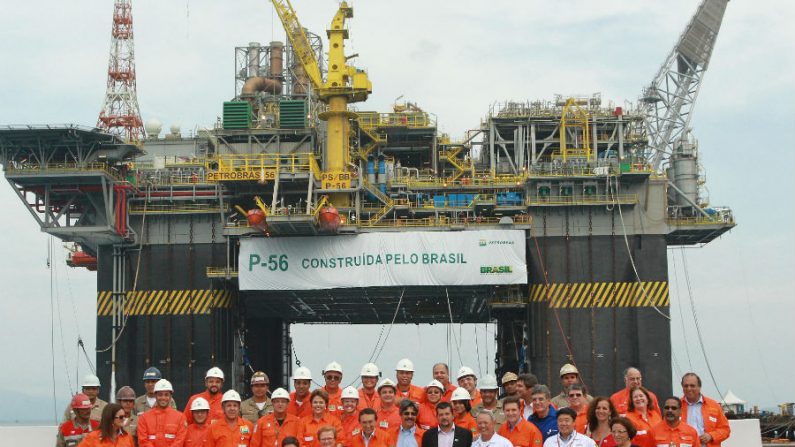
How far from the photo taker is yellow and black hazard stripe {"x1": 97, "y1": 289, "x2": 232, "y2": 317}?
53.0 meters

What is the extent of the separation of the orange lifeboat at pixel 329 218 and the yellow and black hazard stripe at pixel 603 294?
9.79 meters

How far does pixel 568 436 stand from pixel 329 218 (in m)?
34.4

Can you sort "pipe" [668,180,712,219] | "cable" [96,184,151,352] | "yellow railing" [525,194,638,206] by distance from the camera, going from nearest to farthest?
1. "yellow railing" [525,194,638,206]
2. "cable" [96,184,151,352]
3. "pipe" [668,180,712,219]

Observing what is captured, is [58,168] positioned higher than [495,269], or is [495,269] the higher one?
[58,168]

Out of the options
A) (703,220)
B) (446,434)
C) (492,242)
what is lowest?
(446,434)

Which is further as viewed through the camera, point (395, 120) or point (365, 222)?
point (395, 120)

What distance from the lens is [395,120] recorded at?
188ft

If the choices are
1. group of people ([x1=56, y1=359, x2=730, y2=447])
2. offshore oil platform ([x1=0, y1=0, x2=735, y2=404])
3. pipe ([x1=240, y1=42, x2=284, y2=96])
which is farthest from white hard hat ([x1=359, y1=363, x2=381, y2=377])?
pipe ([x1=240, y1=42, x2=284, y2=96])

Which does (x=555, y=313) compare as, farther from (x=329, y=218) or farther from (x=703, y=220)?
(x=329, y=218)

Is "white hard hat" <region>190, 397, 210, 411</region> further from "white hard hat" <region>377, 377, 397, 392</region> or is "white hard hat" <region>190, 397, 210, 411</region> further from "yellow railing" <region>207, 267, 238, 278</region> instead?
"yellow railing" <region>207, 267, 238, 278</region>

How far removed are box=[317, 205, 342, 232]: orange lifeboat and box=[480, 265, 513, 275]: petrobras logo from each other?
267 inches

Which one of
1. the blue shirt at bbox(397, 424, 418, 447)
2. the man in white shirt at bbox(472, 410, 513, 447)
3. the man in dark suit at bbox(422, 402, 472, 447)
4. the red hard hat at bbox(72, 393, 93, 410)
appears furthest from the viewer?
the red hard hat at bbox(72, 393, 93, 410)

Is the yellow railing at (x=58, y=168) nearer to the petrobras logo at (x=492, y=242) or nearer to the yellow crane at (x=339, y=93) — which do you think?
the yellow crane at (x=339, y=93)

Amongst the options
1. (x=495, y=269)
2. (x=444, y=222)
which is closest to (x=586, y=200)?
(x=495, y=269)
